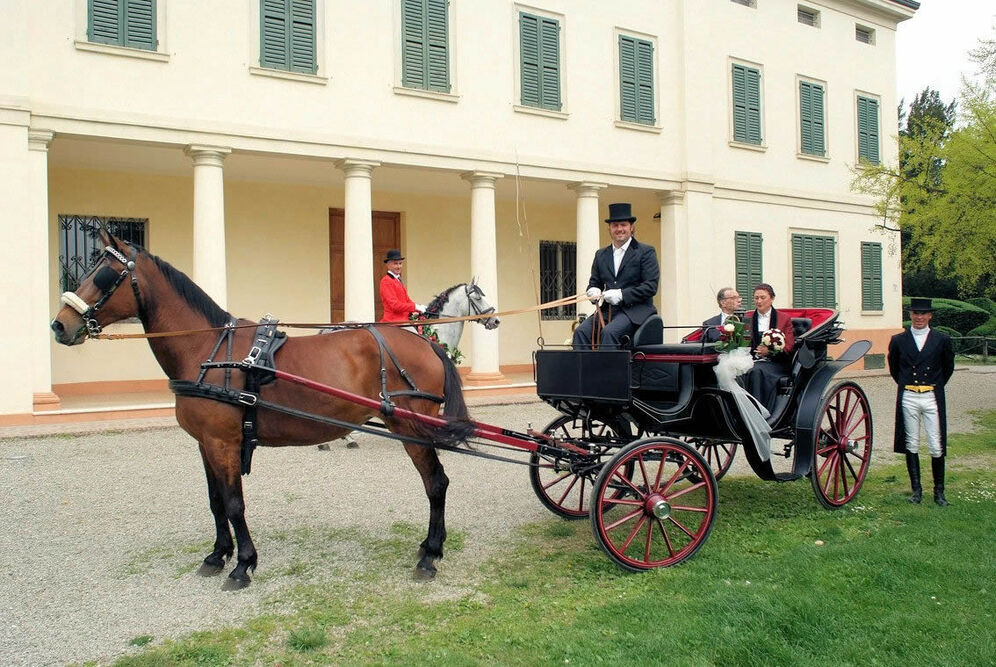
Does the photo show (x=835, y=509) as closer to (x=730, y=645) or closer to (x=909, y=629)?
(x=909, y=629)

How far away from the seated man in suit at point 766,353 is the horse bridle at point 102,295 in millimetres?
4465

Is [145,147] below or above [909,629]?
above

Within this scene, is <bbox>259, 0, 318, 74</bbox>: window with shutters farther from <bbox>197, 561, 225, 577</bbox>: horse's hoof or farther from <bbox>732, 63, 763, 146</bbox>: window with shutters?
<bbox>732, 63, 763, 146</bbox>: window with shutters

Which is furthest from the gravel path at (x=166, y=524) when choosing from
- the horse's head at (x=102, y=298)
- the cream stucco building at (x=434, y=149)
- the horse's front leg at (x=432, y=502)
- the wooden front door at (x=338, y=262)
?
the wooden front door at (x=338, y=262)

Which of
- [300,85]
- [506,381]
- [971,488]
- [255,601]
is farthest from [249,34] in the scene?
[971,488]

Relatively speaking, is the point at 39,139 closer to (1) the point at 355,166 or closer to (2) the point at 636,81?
(1) the point at 355,166

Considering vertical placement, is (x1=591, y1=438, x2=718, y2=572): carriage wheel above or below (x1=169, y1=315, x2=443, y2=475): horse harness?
below

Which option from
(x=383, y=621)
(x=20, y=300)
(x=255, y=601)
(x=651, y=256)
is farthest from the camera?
(x=20, y=300)

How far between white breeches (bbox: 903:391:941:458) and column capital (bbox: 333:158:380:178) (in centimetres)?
918

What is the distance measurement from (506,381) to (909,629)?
35.0ft

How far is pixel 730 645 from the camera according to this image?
11.8 ft

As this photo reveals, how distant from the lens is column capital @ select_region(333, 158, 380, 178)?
508 inches

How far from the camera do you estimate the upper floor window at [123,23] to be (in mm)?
11133

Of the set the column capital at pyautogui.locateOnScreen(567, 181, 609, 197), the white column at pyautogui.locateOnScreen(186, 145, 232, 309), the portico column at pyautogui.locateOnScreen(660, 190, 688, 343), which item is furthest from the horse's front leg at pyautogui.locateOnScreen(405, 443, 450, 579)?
the portico column at pyautogui.locateOnScreen(660, 190, 688, 343)
